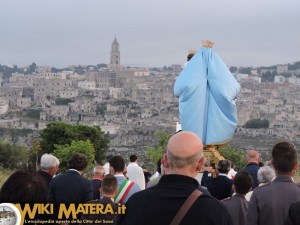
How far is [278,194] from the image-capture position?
134 inches

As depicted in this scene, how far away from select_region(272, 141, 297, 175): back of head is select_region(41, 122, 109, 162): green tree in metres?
17.9

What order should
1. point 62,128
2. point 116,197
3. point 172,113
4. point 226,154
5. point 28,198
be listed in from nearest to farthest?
point 28,198 < point 116,197 < point 226,154 < point 62,128 < point 172,113

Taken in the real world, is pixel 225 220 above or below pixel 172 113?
above

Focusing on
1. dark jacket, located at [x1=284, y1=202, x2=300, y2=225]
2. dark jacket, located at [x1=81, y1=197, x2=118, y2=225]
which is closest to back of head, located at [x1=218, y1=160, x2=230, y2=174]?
dark jacket, located at [x1=81, y1=197, x2=118, y2=225]

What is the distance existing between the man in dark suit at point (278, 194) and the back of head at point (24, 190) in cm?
128

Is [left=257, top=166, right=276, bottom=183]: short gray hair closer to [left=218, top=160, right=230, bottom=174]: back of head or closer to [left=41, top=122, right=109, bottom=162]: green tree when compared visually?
[left=218, top=160, right=230, bottom=174]: back of head

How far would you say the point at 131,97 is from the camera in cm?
10219

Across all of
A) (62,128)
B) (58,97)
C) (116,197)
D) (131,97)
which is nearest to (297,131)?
(131,97)

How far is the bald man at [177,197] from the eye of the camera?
2.41 meters

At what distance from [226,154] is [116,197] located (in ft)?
48.2

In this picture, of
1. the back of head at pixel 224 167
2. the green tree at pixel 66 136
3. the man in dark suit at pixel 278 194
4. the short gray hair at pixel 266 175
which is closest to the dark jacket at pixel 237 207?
the short gray hair at pixel 266 175

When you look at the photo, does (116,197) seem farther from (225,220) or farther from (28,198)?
(225,220)

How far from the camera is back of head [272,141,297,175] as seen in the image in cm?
333

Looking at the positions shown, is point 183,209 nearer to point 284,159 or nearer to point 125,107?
point 284,159
